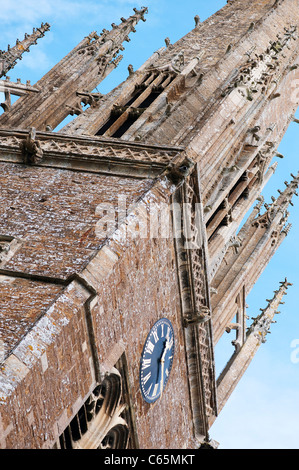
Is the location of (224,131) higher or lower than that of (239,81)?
lower

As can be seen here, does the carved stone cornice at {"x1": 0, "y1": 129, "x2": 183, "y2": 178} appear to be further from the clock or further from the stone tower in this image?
the clock

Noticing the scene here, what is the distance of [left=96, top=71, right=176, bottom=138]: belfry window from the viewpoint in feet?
89.6

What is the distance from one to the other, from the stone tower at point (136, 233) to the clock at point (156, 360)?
0.05 metres

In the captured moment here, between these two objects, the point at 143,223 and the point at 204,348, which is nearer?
the point at 143,223

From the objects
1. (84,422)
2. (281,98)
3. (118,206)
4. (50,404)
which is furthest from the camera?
(281,98)

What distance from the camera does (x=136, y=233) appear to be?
19078 mm

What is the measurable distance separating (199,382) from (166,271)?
3308 mm

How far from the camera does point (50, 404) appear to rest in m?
15.5

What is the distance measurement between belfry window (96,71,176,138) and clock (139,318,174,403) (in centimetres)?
731

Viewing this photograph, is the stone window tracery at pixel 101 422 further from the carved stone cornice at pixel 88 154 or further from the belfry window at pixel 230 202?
the belfry window at pixel 230 202

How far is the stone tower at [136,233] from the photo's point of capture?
53.4 ft
